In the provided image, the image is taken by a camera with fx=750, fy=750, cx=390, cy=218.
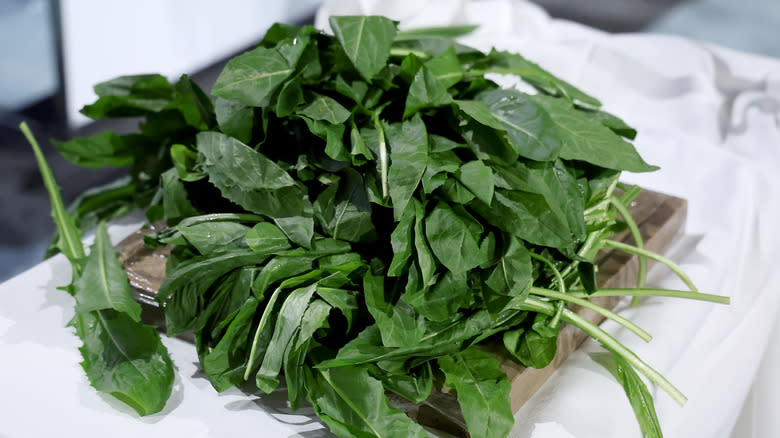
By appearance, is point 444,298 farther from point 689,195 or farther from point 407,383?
point 689,195

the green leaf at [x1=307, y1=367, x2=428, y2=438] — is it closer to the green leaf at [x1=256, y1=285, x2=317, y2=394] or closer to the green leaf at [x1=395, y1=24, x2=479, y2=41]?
the green leaf at [x1=256, y1=285, x2=317, y2=394]

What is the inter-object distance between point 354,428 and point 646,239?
346mm

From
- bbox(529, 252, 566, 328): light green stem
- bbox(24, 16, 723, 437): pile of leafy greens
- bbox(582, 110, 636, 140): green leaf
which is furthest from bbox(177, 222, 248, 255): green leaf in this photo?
bbox(582, 110, 636, 140): green leaf

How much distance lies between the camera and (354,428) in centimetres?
45

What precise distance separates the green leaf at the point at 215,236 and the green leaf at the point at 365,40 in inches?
5.7

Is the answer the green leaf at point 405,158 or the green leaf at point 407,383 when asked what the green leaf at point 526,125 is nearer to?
the green leaf at point 405,158

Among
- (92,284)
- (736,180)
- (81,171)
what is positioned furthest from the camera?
(81,171)

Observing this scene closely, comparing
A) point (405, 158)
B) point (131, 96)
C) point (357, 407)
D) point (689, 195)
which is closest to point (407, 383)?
point (357, 407)

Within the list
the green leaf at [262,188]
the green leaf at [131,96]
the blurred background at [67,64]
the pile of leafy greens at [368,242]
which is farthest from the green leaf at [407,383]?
the blurred background at [67,64]

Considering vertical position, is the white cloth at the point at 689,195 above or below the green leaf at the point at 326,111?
below

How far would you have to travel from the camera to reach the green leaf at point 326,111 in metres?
0.52

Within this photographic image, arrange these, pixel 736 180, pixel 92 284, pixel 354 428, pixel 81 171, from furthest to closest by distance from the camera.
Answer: pixel 81 171
pixel 736 180
pixel 92 284
pixel 354 428

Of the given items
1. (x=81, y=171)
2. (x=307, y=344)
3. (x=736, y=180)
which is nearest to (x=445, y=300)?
(x=307, y=344)

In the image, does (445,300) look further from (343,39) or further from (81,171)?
(81,171)
